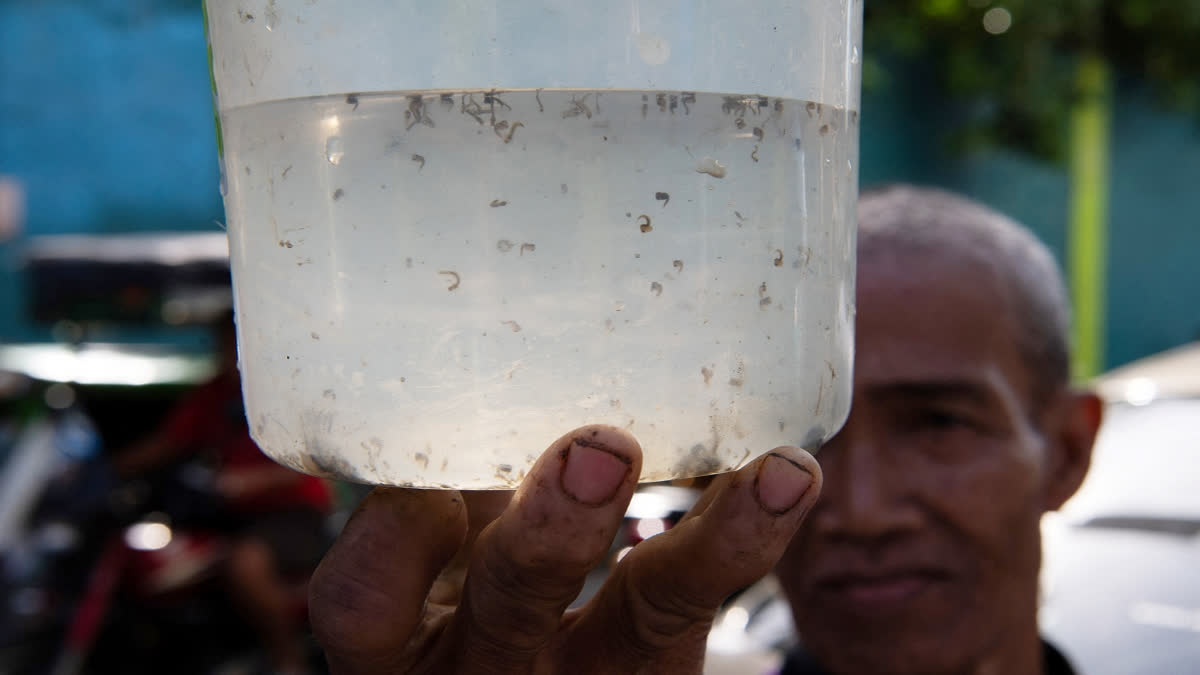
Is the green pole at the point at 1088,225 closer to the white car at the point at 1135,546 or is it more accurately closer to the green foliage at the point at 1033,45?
the green foliage at the point at 1033,45

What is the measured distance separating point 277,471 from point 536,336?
3.63 m

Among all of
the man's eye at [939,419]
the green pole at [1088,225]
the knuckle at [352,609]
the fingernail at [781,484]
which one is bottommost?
the green pole at [1088,225]

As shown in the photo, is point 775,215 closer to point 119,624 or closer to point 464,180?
point 464,180

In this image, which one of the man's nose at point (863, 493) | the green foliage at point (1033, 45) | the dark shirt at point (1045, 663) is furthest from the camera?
the green foliage at point (1033, 45)

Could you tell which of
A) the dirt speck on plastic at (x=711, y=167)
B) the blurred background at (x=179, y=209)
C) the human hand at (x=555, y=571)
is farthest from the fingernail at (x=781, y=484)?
the blurred background at (x=179, y=209)

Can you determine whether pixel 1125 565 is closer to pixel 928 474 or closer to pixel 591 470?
pixel 928 474

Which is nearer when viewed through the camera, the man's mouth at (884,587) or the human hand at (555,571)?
the human hand at (555,571)

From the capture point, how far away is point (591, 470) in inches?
28.4

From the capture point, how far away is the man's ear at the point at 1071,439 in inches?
72.8

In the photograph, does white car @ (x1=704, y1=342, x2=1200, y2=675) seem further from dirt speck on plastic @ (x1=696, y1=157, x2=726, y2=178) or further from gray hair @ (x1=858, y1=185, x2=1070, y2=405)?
dirt speck on plastic @ (x1=696, y1=157, x2=726, y2=178)

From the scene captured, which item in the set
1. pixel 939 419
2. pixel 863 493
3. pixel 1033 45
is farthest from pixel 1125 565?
pixel 1033 45

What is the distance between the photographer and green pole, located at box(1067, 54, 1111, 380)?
8.51 m

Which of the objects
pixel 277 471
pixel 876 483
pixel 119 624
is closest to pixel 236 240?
pixel 876 483

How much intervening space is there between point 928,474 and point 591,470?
1.04m
